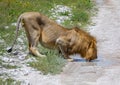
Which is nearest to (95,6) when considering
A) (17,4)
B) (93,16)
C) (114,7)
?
(114,7)

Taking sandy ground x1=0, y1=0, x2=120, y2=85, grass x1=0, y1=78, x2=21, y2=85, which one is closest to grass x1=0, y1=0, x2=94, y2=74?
sandy ground x1=0, y1=0, x2=120, y2=85

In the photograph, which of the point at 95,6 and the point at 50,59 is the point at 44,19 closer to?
the point at 50,59

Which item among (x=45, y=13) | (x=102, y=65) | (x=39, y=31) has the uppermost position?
(x=39, y=31)

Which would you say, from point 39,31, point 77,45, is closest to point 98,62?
point 77,45

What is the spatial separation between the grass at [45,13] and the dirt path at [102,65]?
1.07ft

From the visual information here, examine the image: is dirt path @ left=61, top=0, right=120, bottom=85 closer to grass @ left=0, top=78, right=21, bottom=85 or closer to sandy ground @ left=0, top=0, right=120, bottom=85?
sandy ground @ left=0, top=0, right=120, bottom=85

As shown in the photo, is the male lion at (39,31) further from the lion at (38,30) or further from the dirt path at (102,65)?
the dirt path at (102,65)

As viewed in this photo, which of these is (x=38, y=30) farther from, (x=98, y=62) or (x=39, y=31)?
(x=98, y=62)

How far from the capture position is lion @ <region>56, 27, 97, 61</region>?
1185 cm

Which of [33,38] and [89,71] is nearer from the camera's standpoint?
[89,71]

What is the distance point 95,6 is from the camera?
2128 cm

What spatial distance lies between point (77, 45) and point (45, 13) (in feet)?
18.7

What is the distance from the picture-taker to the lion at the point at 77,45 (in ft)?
38.9

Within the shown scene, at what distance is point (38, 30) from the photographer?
11969 mm
